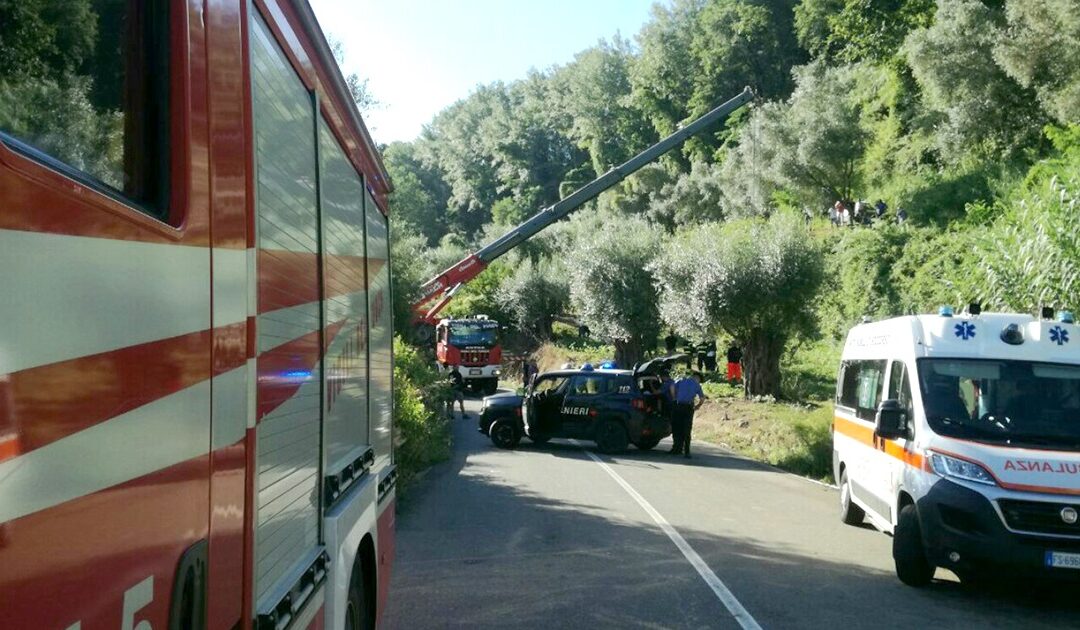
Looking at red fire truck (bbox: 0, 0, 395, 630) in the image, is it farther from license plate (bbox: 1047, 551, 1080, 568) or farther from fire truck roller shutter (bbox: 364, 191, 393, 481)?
license plate (bbox: 1047, 551, 1080, 568)

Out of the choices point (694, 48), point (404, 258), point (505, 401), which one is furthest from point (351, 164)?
point (694, 48)

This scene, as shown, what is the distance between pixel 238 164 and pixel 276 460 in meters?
0.94

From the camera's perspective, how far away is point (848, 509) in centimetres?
1298

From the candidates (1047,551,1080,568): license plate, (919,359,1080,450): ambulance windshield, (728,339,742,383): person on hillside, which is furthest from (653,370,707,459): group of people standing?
(1047,551,1080,568): license plate

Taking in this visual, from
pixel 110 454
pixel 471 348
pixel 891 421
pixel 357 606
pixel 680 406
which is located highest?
pixel 471 348

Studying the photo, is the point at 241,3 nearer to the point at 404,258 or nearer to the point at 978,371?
the point at 978,371

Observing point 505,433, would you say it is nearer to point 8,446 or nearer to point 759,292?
point 759,292

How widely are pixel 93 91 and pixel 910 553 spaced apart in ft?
28.2

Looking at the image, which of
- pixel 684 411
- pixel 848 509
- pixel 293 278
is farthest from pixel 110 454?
pixel 684 411

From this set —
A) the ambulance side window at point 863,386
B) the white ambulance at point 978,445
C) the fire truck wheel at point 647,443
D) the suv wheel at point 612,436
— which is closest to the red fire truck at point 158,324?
the white ambulance at point 978,445

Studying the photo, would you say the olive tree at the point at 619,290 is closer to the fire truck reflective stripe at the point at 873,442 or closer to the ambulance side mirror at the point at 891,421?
the fire truck reflective stripe at the point at 873,442

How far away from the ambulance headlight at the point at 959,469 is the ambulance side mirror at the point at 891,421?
1.92ft

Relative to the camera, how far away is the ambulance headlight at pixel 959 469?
862 centimetres

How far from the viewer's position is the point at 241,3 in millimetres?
3004
